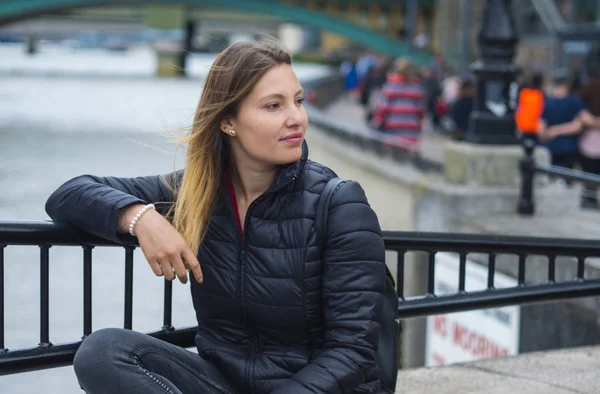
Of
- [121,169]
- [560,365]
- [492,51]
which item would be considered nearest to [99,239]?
[560,365]

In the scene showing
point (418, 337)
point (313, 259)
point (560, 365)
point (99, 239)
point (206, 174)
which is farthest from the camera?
point (418, 337)

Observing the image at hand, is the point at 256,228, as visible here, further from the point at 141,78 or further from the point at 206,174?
the point at 141,78

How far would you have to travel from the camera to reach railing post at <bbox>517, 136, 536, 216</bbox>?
7.86 meters

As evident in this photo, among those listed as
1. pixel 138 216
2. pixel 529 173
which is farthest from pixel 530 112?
pixel 138 216

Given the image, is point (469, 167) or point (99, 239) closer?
point (99, 239)

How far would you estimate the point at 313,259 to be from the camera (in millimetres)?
2547

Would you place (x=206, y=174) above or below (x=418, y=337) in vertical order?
above

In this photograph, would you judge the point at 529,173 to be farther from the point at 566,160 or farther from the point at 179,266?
the point at 179,266

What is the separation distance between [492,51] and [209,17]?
189 feet

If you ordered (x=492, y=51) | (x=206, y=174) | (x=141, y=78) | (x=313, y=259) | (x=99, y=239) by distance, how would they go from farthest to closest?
(x=141, y=78) → (x=492, y=51) → (x=99, y=239) → (x=206, y=174) → (x=313, y=259)

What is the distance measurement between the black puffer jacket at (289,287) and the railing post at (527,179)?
5.44 metres

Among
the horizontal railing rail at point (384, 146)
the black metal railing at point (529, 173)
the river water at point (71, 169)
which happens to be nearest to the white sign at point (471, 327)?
the black metal railing at point (529, 173)

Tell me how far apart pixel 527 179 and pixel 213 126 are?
5.64 m

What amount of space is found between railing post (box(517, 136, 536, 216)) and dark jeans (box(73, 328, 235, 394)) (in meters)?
5.52
